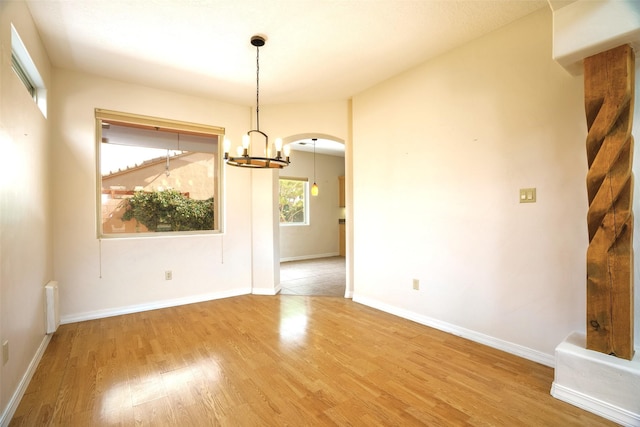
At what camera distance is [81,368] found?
91.4 inches

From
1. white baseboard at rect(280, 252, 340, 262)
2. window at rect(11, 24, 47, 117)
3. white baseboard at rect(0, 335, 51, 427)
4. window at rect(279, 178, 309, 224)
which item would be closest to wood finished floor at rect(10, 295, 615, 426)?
white baseboard at rect(0, 335, 51, 427)

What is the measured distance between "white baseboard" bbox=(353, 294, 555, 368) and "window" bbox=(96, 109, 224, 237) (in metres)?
2.64

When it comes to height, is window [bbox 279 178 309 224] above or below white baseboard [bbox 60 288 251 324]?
above

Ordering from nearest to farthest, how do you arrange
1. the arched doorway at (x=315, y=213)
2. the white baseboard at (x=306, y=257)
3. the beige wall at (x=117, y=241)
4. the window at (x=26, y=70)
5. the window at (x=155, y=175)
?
1. the window at (x=26, y=70)
2. the beige wall at (x=117, y=241)
3. the window at (x=155, y=175)
4. the arched doorway at (x=315, y=213)
5. the white baseboard at (x=306, y=257)

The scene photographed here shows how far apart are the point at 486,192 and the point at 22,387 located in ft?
12.6

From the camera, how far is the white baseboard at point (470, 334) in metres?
2.37

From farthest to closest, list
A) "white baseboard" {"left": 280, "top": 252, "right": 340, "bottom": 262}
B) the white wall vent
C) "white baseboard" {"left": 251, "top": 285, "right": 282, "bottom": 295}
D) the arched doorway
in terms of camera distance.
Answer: "white baseboard" {"left": 280, "top": 252, "right": 340, "bottom": 262}, the arched doorway, "white baseboard" {"left": 251, "top": 285, "right": 282, "bottom": 295}, the white wall vent

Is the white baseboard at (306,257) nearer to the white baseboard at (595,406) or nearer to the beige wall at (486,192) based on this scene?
the beige wall at (486,192)

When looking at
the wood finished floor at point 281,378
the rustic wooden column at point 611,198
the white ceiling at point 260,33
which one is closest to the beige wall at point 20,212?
the wood finished floor at point 281,378

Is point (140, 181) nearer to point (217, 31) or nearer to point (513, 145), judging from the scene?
point (217, 31)

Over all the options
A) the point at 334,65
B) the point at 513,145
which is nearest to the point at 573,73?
the point at 513,145

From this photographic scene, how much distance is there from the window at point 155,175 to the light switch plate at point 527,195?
3.67 meters

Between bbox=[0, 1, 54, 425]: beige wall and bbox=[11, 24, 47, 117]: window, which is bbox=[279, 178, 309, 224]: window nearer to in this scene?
bbox=[11, 24, 47, 117]: window

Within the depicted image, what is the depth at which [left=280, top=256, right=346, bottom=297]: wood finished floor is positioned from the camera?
460 cm
